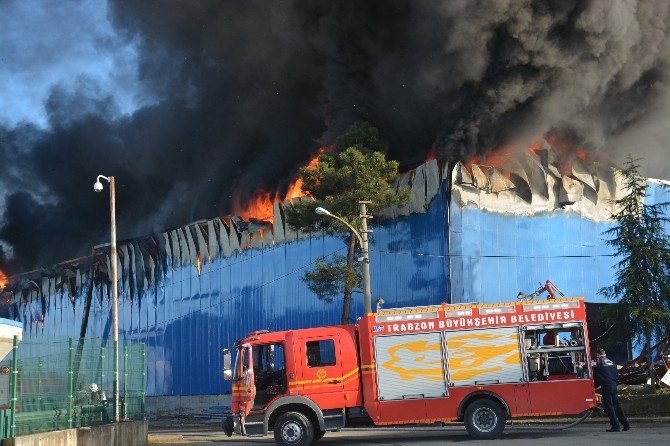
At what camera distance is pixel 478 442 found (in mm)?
14430

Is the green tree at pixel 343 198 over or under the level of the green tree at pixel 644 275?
over

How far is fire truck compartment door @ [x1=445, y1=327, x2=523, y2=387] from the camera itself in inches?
597

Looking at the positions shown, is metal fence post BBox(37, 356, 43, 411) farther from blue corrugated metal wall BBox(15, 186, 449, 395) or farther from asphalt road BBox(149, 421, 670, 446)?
blue corrugated metal wall BBox(15, 186, 449, 395)

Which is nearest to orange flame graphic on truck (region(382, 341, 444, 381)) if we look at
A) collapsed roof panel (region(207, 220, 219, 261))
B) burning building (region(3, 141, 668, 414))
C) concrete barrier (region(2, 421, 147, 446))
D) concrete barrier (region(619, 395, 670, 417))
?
concrete barrier (region(2, 421, 147, 446))

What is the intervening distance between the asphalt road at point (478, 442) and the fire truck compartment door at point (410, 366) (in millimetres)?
1027

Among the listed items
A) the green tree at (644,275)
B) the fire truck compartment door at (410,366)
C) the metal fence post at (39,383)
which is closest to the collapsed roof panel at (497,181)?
the green tree at (644,275)

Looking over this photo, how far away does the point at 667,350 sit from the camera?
23312mm

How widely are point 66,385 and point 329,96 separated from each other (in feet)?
74.6

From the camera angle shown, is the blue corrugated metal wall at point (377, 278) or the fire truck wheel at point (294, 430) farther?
the blue corrugated metal wall at point (377, 278)

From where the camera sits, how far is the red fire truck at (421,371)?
591 inches

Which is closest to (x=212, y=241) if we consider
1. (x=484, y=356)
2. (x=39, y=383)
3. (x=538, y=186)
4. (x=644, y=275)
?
(x=538, y=186)

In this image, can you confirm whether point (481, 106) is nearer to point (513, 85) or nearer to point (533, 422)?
point (513, 85)

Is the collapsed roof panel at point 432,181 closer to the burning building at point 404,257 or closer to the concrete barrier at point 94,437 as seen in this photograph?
the burning building at point 404,257

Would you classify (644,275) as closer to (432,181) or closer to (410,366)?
(410,366)
